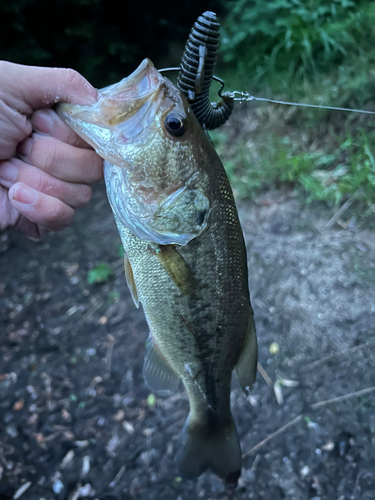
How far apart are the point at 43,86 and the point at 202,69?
0.56m

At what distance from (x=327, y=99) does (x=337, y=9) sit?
1156 millimetres

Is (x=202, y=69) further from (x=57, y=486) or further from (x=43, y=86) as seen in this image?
(x=57, y=486)

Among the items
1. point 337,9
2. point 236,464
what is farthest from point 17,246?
point 337,9

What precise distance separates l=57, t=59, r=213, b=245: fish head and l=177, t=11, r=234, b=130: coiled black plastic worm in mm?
52

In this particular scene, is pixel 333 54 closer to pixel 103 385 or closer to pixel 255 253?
pixel 255 253

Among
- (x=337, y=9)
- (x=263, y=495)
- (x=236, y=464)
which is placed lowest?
(x=263, y=495)

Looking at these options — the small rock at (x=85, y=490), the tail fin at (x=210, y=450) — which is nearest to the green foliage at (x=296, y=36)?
the tail fin at (x=210, y=450)

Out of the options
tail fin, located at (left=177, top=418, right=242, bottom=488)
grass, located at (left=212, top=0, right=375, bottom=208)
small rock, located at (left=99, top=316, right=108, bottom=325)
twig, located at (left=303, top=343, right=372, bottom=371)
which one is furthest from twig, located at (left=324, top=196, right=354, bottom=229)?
→ small rock, located at (left=99, top=316, right=108, bottom=325)

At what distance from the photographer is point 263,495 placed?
206cm

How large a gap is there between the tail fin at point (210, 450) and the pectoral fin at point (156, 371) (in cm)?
27

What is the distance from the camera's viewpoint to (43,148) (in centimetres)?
130

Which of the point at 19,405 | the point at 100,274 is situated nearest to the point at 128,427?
the point at 19,405

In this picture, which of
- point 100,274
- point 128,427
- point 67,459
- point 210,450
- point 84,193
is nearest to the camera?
point 84,193

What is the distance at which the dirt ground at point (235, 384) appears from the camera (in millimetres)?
2133
